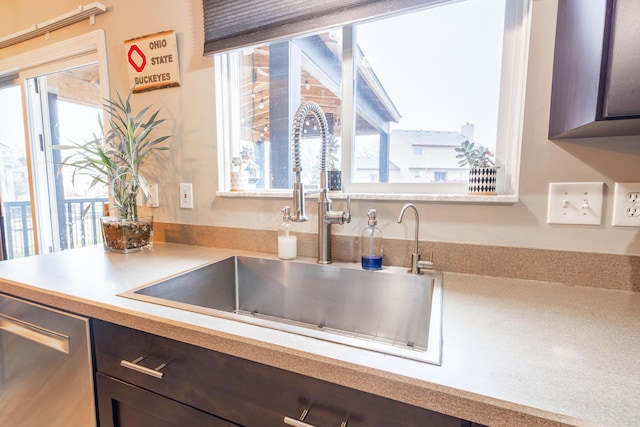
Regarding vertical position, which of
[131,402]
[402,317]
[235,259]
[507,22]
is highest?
[507,22]

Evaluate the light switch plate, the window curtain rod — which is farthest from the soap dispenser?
the window curtain rod

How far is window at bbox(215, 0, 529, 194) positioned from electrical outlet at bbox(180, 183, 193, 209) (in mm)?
180

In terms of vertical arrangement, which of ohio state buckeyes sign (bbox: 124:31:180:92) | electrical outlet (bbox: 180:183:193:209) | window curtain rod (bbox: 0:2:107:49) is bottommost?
electrical outlet (bbox: 180:183:193:209)

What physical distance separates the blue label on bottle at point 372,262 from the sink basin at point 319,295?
0.07ft

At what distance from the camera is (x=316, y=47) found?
122 cm

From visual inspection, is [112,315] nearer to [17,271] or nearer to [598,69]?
[17,271]

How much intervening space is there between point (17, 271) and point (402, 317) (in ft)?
4.01

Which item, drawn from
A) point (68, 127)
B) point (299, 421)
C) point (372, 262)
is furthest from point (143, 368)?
point (68, 127)

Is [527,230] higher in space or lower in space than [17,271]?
higher

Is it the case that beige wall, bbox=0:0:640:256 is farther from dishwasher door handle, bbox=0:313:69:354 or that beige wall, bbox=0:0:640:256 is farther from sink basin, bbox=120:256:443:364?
dishwasher door handle, bbox=0:313:69:354

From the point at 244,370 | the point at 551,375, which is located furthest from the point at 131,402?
the point at 551,375

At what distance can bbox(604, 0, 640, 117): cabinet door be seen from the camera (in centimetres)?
50

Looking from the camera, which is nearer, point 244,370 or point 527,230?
point 244,370

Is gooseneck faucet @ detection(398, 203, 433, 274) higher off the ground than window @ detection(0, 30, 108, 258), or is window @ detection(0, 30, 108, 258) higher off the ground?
window @ detection(0, 30, 108, 258)
